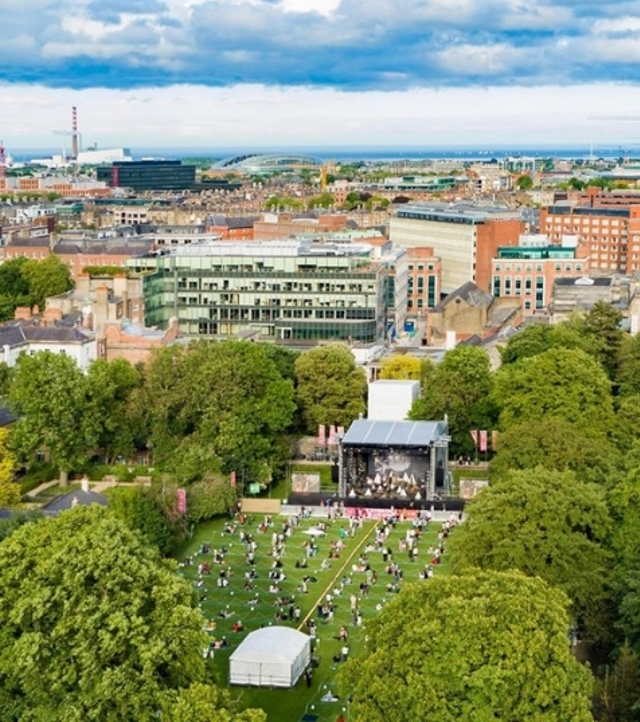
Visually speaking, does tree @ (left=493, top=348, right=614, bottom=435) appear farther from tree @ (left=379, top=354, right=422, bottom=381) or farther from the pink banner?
the pink banner

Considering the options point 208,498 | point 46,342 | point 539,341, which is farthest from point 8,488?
point 539,341

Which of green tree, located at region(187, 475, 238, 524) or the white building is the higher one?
the white building

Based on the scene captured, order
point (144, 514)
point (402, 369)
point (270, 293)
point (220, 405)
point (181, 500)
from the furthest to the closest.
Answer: point (270, 293), point (402, 369), point (220, 405), point (181, 500), point (144, 514)

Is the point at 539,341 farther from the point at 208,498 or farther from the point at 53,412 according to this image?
the point at 53,412

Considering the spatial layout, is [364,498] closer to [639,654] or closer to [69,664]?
[639,654]

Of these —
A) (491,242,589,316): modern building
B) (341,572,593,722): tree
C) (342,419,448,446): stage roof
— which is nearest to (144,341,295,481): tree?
(342,419,448,446): stage roof

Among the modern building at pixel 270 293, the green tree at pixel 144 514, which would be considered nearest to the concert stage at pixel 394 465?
the green tree at pixel 144 514

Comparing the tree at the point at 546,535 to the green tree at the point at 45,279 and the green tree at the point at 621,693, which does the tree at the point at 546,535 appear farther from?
the green tree at the point at 45,279

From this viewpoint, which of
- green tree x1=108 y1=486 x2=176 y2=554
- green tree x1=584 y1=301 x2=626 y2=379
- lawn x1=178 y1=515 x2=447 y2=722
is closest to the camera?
lawn x1=178 y1=515 x2=447 y2=722
